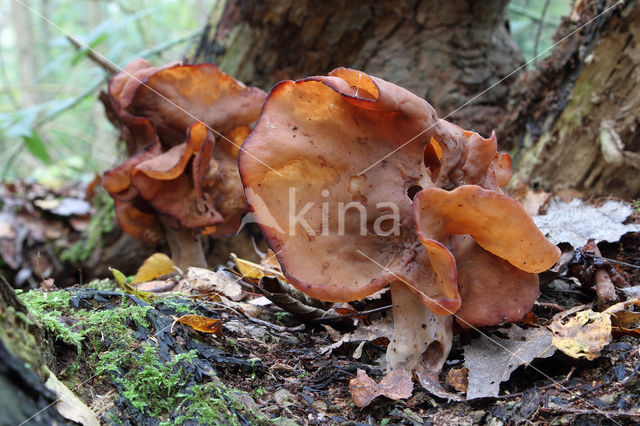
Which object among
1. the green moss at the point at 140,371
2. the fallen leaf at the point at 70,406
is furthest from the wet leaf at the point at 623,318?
the fallen leaf at the point at 70,406

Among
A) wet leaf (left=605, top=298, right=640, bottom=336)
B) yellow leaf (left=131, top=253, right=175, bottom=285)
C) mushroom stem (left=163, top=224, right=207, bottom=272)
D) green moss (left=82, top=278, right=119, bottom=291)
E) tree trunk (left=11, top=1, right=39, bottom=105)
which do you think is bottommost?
tree trunk (left=11, top=1, right=39, bottom=105)

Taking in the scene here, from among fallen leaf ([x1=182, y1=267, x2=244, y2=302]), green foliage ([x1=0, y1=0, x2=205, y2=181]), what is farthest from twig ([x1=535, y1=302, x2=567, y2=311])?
green foliage ([x1=0, y1=0, x2=205, y2=181])

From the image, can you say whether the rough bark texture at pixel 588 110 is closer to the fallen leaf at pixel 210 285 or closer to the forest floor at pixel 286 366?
the forest floor at pixel 286 366

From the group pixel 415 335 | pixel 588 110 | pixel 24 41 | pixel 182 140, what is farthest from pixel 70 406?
pixel 24 41

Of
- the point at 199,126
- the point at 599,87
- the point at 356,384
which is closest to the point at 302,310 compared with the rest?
the point at 356,384

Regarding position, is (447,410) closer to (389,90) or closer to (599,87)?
(389,90)

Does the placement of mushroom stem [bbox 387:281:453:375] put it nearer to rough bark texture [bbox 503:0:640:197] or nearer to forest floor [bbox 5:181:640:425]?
forest floor [bbox 5:181:640:425]
